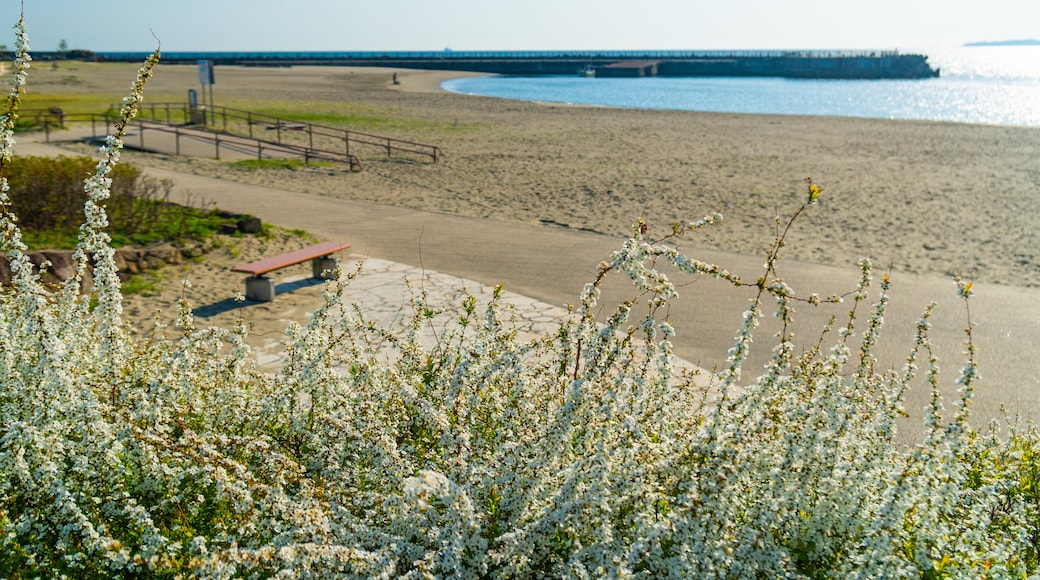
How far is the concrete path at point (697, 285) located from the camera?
806 cm

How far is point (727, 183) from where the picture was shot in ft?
65.7

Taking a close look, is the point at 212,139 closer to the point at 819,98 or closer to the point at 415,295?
the point at 415,295

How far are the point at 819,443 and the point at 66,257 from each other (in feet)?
28.8

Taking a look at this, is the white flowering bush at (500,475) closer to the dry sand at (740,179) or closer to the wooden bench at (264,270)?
the wooden bench at (264,270)

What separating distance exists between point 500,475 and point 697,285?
7.76 m

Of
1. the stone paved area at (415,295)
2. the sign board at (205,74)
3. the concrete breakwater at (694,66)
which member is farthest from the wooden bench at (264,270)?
the concrete breakwater at (694,66)

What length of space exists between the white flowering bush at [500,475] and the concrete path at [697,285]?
3.91m

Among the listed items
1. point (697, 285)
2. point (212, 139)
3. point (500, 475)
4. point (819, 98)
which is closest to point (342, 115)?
point (212, 139)

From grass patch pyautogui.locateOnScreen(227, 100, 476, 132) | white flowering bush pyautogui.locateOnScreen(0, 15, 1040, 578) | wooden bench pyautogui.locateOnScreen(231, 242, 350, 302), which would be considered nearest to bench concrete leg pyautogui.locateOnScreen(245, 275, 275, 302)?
wooden bench pyautogui.locateOnScreen(231, 242, 350, 302)

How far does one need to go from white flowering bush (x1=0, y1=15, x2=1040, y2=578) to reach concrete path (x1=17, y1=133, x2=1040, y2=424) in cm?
391

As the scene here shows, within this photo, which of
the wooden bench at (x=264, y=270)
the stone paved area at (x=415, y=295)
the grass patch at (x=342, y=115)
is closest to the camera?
the stone paved area at (x=415, y=295)

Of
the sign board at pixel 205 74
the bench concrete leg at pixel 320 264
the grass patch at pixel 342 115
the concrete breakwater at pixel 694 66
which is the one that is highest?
the concrete breakwater at pixel 694 66

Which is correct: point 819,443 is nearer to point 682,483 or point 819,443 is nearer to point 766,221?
point 682,483

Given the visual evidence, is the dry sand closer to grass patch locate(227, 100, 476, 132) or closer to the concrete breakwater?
grass patch locate(227, 100, 476, 132)
